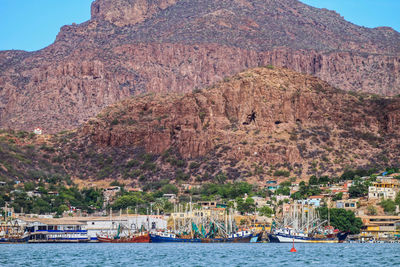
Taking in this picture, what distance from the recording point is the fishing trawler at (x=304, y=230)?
167375 mm

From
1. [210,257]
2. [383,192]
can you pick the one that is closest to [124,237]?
[383,192]

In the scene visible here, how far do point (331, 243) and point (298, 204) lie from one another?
96.0 feet

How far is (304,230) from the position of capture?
578 feet

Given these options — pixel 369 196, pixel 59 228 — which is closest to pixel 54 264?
pixel 59 228

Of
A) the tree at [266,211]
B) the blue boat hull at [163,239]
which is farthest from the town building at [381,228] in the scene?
the blue boat hull at [163,239]

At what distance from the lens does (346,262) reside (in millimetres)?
108938

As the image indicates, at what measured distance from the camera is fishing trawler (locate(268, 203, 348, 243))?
167375mm

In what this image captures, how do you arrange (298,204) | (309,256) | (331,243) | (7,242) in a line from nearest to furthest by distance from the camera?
(309,256)
(331,243)
(7,242)
(298,204)

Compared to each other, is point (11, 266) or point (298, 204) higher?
point (298, 204)

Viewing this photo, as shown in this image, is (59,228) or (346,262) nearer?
(346,262)

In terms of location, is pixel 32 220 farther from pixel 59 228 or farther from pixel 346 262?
pixel 346 262

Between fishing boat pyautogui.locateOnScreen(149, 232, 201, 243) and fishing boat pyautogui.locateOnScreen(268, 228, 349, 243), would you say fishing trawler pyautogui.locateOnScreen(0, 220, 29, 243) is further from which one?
fishing boat pyautogui.locateOnScreen(268, 228, 349, 243)

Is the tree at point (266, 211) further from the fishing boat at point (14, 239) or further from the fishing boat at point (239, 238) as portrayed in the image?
the fishing boat at point (14, 239)

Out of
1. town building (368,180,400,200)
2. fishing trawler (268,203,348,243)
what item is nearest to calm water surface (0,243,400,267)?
fishing trawler (268,203,348,243)
